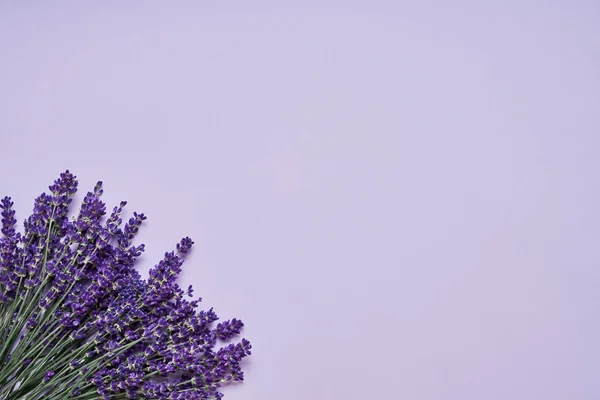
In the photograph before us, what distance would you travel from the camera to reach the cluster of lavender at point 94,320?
5.09ft

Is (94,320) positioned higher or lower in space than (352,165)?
lower

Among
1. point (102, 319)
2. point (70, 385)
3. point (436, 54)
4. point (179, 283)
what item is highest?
point (436, 54)

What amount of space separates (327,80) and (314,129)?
0.16m

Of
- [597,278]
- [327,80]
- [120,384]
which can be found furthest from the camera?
[327,80]

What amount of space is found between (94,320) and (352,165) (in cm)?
82

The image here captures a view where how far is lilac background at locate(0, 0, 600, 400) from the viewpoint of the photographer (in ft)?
5.67

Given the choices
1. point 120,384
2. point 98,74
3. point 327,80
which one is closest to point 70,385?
point 120,384

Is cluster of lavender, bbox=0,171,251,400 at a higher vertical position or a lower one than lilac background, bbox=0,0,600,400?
lower

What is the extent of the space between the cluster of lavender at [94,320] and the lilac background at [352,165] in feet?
0.37

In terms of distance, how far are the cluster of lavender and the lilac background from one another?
0.11 m

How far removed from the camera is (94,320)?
1611mm

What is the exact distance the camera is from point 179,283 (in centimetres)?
176

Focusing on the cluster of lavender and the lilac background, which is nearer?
the cluster of lavender

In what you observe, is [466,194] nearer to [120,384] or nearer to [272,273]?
[272,273]
